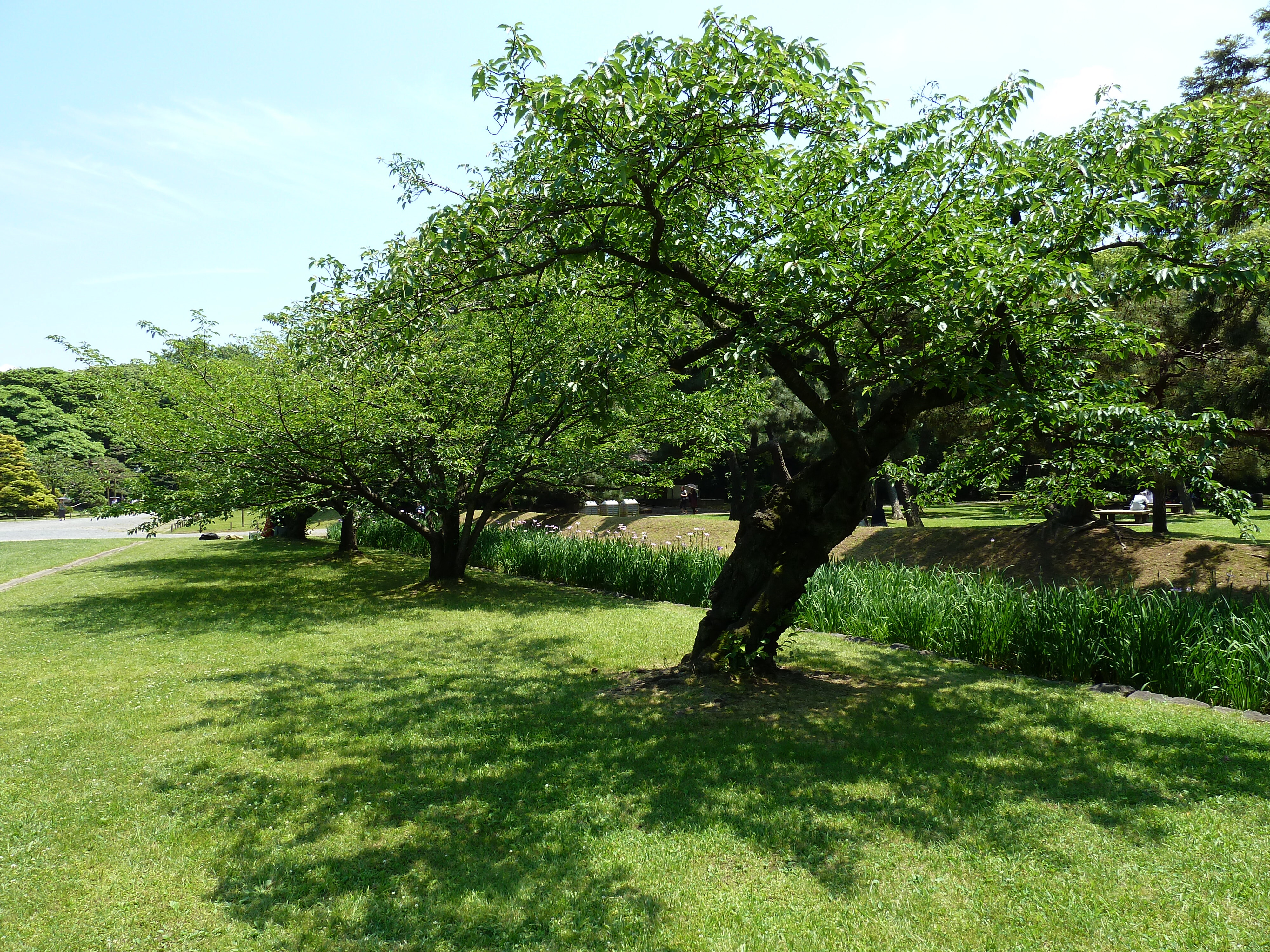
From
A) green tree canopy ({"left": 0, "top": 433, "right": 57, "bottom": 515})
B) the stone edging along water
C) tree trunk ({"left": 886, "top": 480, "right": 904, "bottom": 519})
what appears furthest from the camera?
green tree canopy ({"left": 0, "top": 433, "right": 57, "bottom": 515})

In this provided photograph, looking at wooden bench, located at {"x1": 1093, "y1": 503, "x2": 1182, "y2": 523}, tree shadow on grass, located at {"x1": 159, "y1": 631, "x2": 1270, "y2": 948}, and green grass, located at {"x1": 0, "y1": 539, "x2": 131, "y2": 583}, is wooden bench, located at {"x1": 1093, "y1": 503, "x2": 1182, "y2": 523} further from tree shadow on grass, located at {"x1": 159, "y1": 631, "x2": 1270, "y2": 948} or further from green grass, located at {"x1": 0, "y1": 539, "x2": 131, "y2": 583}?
green grass, located at {"x1": 0, "y1": 539, "x2": 131, "y2": 583}

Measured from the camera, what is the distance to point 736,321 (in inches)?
262

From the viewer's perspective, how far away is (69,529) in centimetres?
3094

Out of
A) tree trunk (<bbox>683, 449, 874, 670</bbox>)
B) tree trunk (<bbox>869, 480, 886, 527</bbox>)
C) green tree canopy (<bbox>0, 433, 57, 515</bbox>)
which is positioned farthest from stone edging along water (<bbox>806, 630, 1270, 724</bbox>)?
green tree canopy (<bbox>0, 433, 57, 515</bbox>)

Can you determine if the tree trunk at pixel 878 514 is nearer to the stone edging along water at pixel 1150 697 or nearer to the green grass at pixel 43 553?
the stone edging along water at pixel 1150 697

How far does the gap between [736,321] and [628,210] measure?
1394 millimetres

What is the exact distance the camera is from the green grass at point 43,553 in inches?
640

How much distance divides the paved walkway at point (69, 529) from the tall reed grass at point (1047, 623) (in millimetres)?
19832

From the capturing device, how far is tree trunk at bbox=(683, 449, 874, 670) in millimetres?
6875

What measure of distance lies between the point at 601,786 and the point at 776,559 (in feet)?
9.90

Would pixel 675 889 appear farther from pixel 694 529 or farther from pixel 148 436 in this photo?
pixel 694 529

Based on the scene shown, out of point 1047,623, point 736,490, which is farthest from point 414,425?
point 736,490

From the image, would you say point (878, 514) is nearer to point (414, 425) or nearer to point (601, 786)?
point (414, 425)

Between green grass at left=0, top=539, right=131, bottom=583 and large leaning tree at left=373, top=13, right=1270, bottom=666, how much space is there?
15.0 metres
